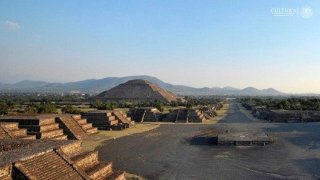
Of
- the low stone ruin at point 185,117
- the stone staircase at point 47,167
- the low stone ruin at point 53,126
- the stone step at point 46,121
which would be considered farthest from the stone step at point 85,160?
the low stone ruin at point 185,117

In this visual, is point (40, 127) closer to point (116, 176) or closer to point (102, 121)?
point (102, 121)

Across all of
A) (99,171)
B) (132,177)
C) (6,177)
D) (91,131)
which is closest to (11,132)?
(132,177)

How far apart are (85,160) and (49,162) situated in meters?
2.08

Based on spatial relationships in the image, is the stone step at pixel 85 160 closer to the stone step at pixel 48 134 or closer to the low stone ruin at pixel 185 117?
the stone step at pixel 48 134

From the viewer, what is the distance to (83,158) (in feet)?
46.2

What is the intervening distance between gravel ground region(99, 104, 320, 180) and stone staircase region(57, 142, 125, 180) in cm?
328

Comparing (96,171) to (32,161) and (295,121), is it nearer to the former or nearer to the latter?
(32,161)

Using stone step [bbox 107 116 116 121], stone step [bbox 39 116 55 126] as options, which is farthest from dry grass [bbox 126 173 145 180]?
stone step [bbox 107 116 116 121]

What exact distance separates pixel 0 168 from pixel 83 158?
3.88 meters

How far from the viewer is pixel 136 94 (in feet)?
408

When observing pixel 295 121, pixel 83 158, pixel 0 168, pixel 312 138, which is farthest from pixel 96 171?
pixel 295 121

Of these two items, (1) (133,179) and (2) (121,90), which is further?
(2) (121,90)

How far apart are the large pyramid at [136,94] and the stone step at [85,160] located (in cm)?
10027

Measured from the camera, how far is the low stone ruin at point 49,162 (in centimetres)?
1100
